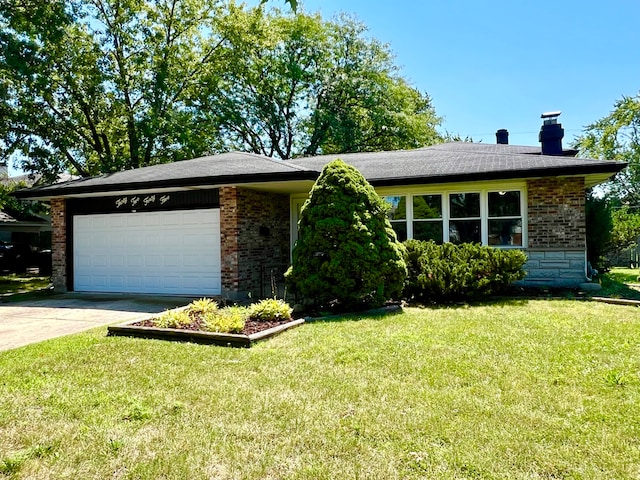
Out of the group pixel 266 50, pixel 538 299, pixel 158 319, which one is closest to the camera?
pixel 158 319

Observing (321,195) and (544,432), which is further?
(321,195)

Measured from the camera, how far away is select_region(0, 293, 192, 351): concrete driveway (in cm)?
681

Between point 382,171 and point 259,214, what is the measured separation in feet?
11.1

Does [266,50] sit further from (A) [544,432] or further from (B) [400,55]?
(A) [544,432]

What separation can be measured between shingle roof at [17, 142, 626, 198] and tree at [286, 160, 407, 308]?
1.61m

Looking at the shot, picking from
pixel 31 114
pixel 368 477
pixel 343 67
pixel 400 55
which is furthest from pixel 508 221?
pixel 400 55

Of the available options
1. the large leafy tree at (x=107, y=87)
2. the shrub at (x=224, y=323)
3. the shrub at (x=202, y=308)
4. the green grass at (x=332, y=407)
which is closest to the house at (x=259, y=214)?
the shrub at (x=202, y=308)

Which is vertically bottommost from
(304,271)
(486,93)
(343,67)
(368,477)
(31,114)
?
(368,477)

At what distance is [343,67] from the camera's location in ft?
90.3

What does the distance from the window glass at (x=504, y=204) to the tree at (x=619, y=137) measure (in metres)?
21.7

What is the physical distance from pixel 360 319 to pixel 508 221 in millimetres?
5248

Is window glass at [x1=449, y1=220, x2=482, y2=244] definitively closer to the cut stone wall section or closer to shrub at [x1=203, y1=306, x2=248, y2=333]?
the cut stone wall section

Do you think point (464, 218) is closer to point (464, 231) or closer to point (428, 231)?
point (464, 231)

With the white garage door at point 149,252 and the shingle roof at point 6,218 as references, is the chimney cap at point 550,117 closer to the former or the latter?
the white garage door at point 149,252
